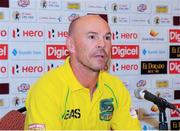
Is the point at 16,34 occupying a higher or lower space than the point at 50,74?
higher

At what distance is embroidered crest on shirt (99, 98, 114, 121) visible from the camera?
68.8 inches

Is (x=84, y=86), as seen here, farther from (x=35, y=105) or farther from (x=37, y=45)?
(x=37, y=45)

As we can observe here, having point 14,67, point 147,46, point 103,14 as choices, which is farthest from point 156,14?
point 14,67

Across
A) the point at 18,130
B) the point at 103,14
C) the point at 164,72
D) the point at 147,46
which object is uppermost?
the point at 103,14

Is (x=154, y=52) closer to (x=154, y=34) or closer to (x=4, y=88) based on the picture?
(x=154, y=34)

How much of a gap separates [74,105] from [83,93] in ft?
0.29

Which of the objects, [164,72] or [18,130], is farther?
[164,72]

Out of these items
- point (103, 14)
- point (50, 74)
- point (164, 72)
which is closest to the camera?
point (50, 74)

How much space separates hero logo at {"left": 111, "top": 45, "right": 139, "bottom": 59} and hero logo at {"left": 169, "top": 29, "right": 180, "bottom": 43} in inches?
12.3

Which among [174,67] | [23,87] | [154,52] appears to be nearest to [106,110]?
[23,87]

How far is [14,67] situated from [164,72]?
121cm

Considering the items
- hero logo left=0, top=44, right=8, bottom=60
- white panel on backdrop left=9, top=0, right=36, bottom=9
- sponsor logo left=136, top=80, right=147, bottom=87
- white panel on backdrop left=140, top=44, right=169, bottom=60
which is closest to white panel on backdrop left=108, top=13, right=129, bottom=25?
white panel on backdrop left=140, top=44, right=169, bottom=60

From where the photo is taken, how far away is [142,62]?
9.34 feet

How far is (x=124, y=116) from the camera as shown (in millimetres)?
1774
